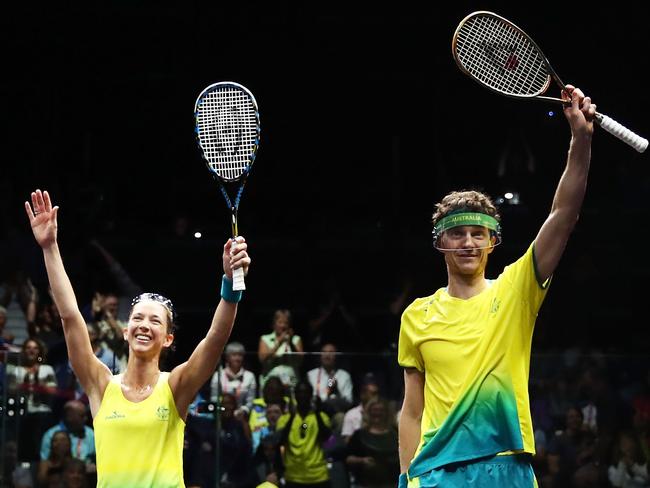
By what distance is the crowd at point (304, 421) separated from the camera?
265 inches

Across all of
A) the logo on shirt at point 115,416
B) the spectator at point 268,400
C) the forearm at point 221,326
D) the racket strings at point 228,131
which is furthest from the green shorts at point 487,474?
the spectator at point 268,400

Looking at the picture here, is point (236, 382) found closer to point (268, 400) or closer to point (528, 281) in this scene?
point (268, 400)

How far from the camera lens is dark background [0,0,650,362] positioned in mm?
9602

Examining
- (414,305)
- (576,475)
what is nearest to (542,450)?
(576,475)

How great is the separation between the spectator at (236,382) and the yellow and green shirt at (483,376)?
318cm

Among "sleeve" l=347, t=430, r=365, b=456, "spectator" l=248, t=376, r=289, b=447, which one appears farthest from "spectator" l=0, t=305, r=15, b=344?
"sleeve" l=347, t=430, r=365, b=456

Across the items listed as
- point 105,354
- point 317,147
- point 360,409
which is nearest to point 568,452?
point 360,409

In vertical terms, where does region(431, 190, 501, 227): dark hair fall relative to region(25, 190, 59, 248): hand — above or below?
below

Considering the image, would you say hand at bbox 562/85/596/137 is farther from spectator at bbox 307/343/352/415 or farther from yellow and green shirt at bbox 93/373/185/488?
spectator at bbox 307/343/352/415

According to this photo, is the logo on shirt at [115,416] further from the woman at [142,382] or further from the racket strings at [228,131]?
the racket strings at [228,131]

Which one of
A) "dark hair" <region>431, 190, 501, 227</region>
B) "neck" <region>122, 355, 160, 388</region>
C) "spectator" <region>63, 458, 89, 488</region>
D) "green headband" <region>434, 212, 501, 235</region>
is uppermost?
"dark hair" <region>431, 190, 501, 227</region>

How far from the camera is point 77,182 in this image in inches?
391

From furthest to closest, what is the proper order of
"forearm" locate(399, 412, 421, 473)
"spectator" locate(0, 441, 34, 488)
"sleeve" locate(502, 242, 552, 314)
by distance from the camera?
"spectator" locate(0, 441, 34, 488), "forearm" locate(399, 412, 421, 473), "sleeve" locate(502, 242, 552, 314)

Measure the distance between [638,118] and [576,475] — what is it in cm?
381
